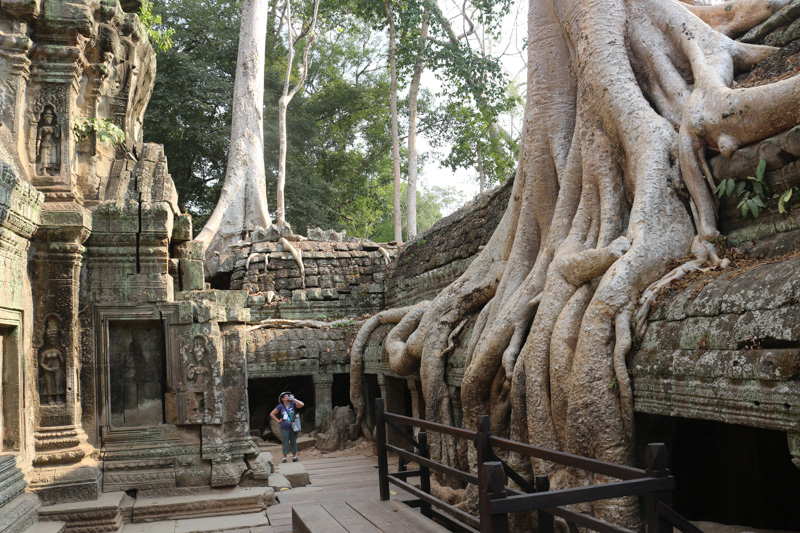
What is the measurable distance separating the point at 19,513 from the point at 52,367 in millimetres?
1142

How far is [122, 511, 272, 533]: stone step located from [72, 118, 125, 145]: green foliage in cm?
311

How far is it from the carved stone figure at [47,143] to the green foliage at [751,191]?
4.75 m

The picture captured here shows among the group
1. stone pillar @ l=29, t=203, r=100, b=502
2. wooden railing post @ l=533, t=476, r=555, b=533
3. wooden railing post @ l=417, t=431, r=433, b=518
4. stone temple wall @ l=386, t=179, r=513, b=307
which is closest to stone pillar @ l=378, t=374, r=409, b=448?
stone temple wall @ l=386, t=179, r=513, b=307

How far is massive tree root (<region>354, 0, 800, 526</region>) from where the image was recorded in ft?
13.3

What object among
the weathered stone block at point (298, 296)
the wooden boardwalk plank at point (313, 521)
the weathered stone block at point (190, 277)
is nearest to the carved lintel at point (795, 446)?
the wooden boardwalk plank at point (313, 521)

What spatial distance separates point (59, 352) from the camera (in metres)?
5.08

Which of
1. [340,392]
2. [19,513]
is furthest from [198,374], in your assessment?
[340,392]

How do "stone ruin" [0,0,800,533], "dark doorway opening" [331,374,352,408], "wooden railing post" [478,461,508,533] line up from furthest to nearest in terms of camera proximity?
"dark doorway opening" [331,374,352,408]
"stone ruin" [0,0,800,533]
"wooden railing post" [478,461,508,533]

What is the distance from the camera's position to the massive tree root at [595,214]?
404 cm

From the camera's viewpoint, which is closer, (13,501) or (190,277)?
(13,501)

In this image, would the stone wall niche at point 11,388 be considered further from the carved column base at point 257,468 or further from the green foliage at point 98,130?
the carved column base at point 257,468

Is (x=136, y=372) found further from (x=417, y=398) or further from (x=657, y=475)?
(x=657, y=475)

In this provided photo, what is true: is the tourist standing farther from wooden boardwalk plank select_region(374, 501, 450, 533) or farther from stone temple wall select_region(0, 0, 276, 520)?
wooden boardwalk plank select_region(374, 501, 450, 533)

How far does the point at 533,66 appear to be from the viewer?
6.33 m
